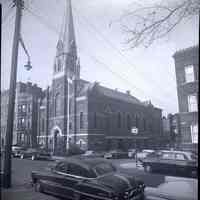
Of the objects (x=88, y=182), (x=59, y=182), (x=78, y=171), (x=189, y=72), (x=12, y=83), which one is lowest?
(x=59, y=182)

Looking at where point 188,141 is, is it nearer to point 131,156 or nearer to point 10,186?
point 131,156

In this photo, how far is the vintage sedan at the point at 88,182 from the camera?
3.05m

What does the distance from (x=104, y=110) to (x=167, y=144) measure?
122 inches

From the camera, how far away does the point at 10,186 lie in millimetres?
4238

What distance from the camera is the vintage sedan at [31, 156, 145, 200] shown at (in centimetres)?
305

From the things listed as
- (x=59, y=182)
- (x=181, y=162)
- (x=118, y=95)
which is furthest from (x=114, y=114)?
(x=59, y=182)

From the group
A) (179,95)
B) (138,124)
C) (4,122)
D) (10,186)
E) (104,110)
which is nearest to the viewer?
(179,95)

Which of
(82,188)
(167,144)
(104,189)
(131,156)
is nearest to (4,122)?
(82,188)

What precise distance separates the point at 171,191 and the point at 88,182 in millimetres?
1466

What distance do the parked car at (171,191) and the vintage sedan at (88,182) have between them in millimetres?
310

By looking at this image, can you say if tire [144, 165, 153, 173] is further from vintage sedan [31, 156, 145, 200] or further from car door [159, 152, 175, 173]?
vintage sedan [31, 156, 145, 200]

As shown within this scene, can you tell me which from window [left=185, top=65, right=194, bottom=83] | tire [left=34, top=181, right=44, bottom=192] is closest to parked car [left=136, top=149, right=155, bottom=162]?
window [left=185, top=65, right=194, bottom=83]

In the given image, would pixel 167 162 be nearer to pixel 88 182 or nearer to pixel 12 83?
pixel 88 182

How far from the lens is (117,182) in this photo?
10.4ft
